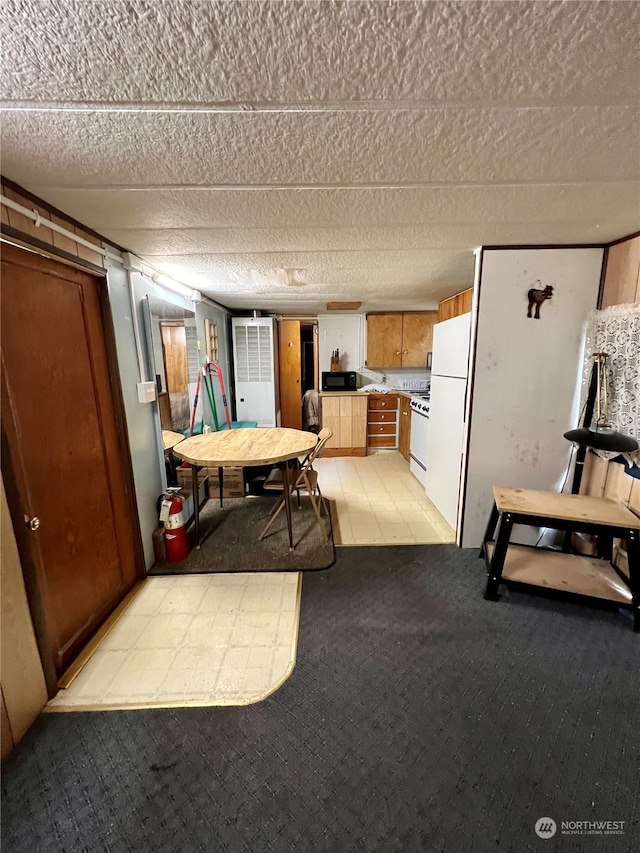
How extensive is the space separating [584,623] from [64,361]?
9.92 feet

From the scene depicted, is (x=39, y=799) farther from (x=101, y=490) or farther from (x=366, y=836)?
(x=101, y=490)

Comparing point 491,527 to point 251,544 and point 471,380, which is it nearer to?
point 471,380

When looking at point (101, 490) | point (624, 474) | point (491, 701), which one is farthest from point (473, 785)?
point (101, 490)

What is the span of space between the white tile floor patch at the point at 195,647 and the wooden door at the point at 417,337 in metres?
3.76

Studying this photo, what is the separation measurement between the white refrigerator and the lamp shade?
27.5 inches

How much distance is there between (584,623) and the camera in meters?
1.76

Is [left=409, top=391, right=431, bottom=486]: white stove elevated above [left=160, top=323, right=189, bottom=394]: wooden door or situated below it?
below

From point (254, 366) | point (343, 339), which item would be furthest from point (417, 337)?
point (254, 366)

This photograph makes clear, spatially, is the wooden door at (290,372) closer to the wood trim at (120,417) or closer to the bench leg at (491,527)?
the wood trim at (120,417)

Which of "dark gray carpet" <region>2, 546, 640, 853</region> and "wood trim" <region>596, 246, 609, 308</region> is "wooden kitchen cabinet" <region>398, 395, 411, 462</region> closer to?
"wood trim" <region>596, 246, 609, 308</region>

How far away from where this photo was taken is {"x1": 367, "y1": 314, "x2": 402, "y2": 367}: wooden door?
4.82m

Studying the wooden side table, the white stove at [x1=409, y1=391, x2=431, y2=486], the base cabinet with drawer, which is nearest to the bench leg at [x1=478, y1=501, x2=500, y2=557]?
the wooden side table

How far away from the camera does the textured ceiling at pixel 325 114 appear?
0.67 meters

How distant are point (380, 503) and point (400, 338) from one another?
2701 millimetres
